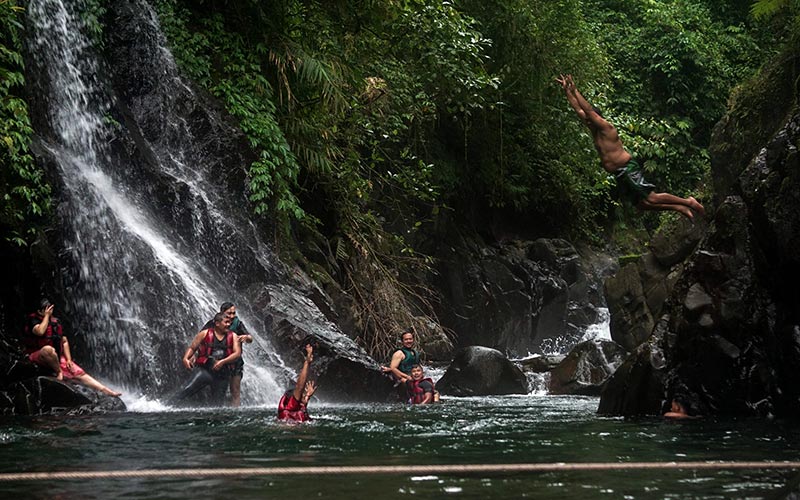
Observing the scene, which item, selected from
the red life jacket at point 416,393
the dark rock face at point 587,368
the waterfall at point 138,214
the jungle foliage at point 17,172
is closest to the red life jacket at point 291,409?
the waterfall at point 138,214

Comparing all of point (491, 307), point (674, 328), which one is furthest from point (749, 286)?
point (491, 307)

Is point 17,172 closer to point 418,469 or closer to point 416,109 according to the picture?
point 418,469

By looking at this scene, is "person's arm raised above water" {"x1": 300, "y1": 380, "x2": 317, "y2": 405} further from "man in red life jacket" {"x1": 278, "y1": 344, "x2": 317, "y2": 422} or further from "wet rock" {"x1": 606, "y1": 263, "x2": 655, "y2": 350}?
"wet rock" {"x1": 606, "y1": 263, "x2": 655, "y2": 350}

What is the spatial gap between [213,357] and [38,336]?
206cm

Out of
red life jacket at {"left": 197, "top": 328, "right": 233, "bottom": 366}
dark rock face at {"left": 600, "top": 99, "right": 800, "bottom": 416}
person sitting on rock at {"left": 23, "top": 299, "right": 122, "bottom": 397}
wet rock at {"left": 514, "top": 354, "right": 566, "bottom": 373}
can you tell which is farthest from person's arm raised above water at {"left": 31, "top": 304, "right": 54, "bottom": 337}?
wet rock at {"left": 514, "top": 354, "right": 566, "bottom": 373}

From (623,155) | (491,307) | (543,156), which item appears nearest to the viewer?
(623,155)

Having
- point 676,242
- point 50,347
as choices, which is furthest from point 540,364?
point 50,347

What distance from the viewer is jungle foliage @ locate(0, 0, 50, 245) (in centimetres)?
1066

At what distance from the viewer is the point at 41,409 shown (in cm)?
969

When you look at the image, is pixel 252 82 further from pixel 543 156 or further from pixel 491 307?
pixel 543 156

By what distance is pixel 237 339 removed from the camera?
36.7ft

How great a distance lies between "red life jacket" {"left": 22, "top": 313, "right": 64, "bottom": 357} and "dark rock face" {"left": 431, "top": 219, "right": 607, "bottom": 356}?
1273 centimetres

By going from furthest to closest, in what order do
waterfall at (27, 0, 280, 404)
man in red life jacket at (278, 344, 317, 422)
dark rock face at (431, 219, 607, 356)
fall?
1. dark rock face at (431, 219, 607, 356)
2. waterfall at (27, 0, 280, 404)
3. man in red life jacket at (278, 344, 317, 422)

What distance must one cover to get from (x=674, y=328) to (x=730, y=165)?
27.5 ft
